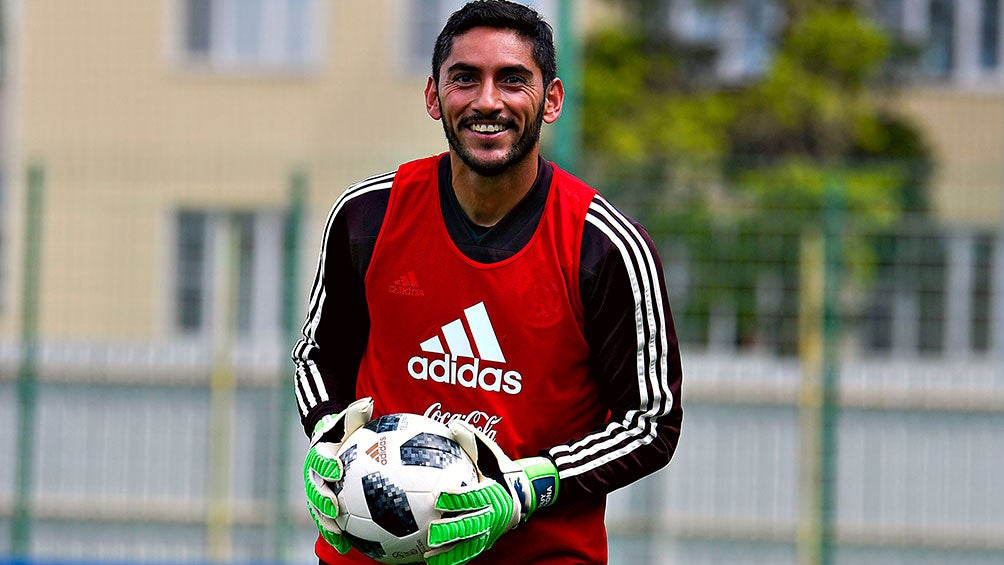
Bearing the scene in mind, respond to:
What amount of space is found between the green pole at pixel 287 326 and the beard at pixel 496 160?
5.23 metres

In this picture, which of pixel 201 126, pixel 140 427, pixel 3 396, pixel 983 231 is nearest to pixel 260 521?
pixel 140 427

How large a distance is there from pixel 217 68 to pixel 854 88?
6.45 meters

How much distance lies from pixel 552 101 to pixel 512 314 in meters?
0.49

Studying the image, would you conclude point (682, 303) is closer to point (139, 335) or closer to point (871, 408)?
point (871, 408)

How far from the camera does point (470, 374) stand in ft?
11.2

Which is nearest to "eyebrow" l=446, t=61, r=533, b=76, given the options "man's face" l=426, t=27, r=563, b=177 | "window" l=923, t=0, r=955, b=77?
"man's face" l=426, t=27, r=563, b=177

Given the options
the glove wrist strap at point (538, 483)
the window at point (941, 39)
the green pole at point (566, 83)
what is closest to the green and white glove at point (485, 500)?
the glove wrist strap at point (538, 483)

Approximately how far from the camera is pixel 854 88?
15.5 m

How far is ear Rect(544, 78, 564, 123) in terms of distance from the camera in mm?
3430

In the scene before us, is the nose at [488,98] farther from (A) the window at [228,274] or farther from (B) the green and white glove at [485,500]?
(A) the window at [228,274]

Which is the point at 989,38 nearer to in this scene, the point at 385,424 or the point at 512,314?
the point at 512,314

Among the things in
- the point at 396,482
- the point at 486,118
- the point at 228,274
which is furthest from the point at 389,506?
the point at 228,274

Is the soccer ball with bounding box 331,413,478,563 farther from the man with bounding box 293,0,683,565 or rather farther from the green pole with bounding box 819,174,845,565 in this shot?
the green pole with bounding box 819,174,845,565

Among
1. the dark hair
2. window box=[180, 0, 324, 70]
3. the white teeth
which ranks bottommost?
the white teeth
